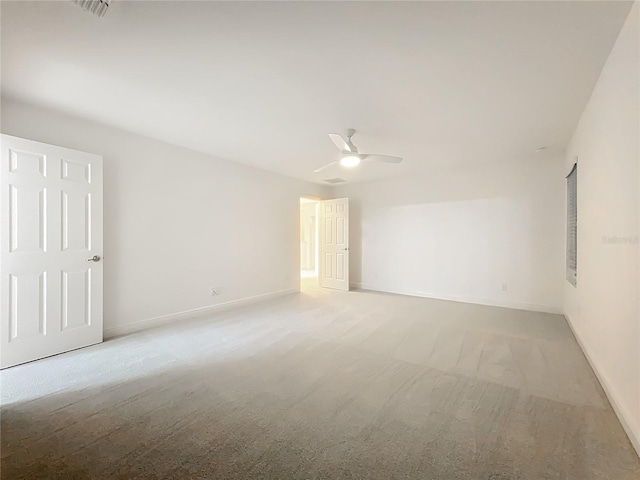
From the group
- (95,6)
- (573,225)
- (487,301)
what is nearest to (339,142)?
(95,6)

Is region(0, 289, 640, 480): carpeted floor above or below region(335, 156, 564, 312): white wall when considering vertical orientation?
below

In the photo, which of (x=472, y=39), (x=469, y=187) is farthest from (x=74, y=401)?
(x=469, y=187)

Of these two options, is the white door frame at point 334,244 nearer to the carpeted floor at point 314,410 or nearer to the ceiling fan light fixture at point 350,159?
the ceiling fan light fixture at point 350,159

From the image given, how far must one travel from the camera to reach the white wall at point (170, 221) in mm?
3331

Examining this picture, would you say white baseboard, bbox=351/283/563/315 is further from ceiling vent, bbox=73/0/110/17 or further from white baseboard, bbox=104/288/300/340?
ceiling vent, bbox=73/0/110/17

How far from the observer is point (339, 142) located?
10.1 ft

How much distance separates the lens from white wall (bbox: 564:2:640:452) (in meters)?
1.65

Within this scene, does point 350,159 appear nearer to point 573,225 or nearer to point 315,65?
point 315,65

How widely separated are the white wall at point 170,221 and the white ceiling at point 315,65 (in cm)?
33

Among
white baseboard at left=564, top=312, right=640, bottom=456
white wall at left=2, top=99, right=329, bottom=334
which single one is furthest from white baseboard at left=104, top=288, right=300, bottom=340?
white baseboard at left=564, top=312, right=640, bottom=456

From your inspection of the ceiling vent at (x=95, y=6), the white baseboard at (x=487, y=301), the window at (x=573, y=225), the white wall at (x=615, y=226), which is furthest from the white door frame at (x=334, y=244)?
the ceiling vent at (x=95, y=6)

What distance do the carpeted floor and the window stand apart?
0.91 m

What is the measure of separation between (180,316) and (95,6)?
11.6ft

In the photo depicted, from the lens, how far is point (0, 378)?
2.36 m
